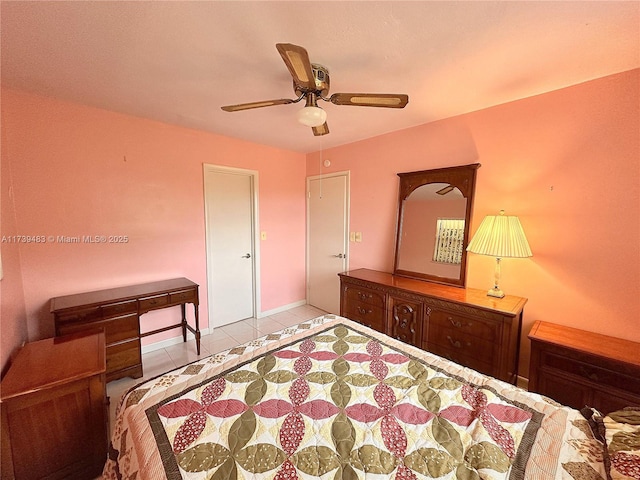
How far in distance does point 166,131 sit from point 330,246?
242 cm

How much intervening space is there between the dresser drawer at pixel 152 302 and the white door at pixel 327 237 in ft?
6.87

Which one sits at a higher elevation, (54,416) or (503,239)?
(503,239)

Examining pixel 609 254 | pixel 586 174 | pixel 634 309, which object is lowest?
pixel 634 309

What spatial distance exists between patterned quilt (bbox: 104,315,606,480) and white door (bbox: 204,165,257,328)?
1.97 metres

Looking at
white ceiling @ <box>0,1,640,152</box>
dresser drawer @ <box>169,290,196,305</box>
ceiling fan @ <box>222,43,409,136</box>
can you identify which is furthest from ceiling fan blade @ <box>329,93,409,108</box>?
dresser drawer @ <box>169,290,196,305</box>

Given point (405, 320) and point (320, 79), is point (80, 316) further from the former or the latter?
point (405, 320)

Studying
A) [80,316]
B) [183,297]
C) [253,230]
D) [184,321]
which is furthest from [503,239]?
[80,316]

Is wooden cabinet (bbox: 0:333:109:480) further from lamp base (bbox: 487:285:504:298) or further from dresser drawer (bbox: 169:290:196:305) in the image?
lamp base (bbox: 487:285:504:298)

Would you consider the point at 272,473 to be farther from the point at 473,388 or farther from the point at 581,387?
the point at 581,387

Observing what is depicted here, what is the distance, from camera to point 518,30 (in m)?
1.33

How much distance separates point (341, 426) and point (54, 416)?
1535 mm

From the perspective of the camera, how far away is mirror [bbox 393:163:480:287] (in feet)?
8.00

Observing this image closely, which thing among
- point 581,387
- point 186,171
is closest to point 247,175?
point 186,171

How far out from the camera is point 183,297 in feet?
8.41
